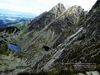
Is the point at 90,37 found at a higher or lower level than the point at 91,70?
higher

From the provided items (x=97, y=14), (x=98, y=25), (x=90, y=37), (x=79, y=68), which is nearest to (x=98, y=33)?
(x=90, y=37)

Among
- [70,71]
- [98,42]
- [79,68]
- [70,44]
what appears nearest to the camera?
[70,71]

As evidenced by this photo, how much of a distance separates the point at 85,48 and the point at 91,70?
7912 cm

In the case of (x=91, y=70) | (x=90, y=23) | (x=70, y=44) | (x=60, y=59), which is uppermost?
(x=90, y=23)

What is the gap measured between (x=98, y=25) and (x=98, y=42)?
23.2 meters

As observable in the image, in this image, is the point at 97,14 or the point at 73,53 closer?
the point at 73,53

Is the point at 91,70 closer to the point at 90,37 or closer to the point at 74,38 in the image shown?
the point at 90,37

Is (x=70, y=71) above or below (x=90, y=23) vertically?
below

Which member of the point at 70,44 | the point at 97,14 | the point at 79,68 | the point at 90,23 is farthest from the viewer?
the point at 97,14

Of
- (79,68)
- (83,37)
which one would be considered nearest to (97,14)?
(83,37)

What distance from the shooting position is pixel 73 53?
97938mm

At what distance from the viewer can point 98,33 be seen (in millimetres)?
102062

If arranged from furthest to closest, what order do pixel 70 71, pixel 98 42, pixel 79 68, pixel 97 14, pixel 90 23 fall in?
pixel 97 14 → pixel 90 23 → pixel 98 42 → pixel 79 68 → pixel 70 71

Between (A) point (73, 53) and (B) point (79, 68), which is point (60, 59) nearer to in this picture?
(A) point (73, 53)
